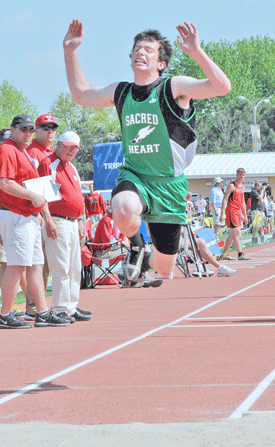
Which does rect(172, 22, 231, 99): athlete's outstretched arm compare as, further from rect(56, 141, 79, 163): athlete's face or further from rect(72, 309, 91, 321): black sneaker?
rect(72, 309, 91, 321): black sneaker

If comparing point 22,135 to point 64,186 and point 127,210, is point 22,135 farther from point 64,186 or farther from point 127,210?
point 127,210

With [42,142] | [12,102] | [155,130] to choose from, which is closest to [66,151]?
Answer: [42,142]

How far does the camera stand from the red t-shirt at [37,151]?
Answer: 866cm

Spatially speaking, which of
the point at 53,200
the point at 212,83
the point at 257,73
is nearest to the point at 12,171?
the point at 53,200

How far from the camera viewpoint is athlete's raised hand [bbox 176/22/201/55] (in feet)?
14.9

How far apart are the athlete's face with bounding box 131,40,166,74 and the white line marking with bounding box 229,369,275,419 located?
212 centimetres

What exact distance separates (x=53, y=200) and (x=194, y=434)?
4308mm

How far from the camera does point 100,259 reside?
12.6 meters

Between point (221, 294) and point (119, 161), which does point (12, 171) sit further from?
point (119, 161)

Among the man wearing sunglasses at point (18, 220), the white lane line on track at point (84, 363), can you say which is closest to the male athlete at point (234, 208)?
the white lane line on track at point (84, 363)

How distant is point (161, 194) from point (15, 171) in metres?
3.21

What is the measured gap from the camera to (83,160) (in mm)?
68562

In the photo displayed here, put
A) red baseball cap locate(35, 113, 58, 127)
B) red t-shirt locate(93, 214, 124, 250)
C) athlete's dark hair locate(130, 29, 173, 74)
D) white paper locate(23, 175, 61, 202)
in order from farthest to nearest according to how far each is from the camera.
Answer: red t-shirt locate(93, 214, 124, 250) → red baseball cap locate(35, 113, 58, 127) → white paper locate(23, 175, 61, 202) → athlete's dark hair locate(130, 29, 173, 74)

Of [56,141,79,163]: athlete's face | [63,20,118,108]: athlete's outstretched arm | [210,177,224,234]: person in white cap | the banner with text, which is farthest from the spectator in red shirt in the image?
[210,177,224,234]: person in white cap
